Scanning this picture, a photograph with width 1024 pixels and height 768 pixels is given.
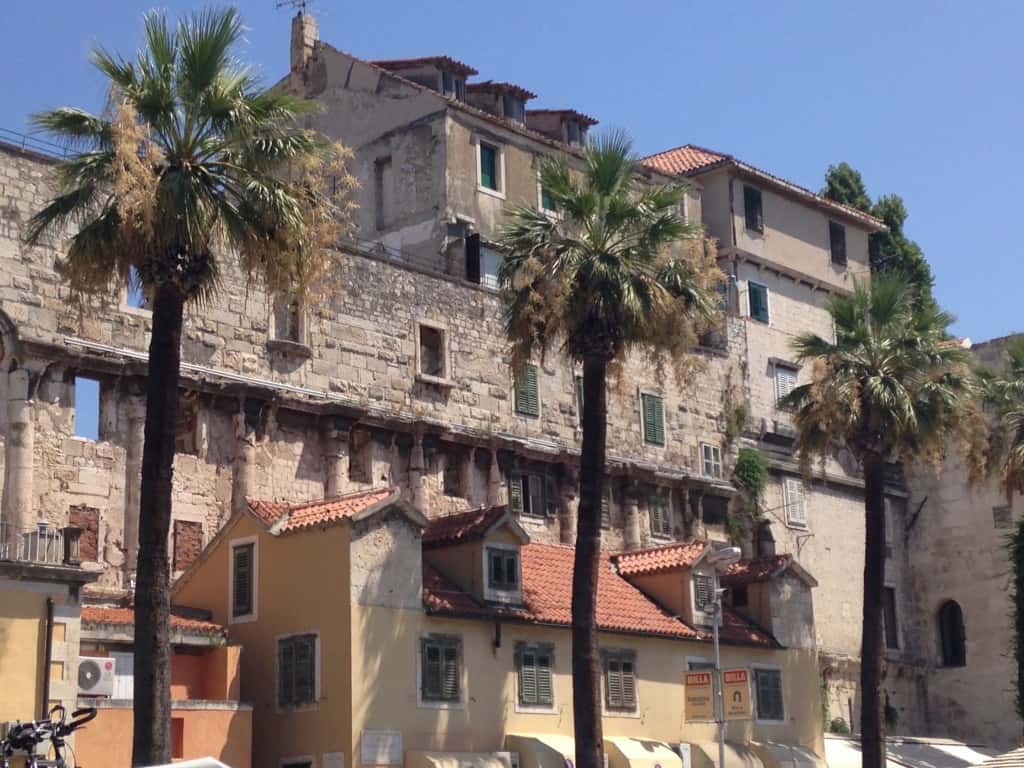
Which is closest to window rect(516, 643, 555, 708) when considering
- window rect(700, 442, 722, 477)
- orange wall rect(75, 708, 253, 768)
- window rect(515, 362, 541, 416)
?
orange wall rect(75, 708, 253, 768)

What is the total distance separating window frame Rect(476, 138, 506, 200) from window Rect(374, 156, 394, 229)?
2.49m

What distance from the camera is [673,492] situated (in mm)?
48812

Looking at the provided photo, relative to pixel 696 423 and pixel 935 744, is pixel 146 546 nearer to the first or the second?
pixel 696 423

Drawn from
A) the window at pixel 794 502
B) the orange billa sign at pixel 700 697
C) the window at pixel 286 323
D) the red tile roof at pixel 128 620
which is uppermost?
the window at pixel 286 323

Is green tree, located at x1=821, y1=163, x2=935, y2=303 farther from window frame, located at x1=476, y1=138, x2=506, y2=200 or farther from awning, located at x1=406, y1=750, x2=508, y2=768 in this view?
awning, located at x1=406, y1=750, x2=508, y2=768

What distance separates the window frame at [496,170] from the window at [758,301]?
9.94 meters

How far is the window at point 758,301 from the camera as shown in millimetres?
55094

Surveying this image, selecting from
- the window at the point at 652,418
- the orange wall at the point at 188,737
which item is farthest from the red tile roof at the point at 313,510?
the window at the point at 652,418

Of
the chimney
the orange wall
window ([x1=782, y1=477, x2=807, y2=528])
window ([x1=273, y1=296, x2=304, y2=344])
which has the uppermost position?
the chimney

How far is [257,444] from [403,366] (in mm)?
5221

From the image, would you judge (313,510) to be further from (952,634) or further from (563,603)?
(952,634)

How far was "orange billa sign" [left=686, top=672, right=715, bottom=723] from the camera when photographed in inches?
1379

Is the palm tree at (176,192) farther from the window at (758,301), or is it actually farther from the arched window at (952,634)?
the arched window at (952,634)

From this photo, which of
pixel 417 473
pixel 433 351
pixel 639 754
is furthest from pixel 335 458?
pixel 639 754
